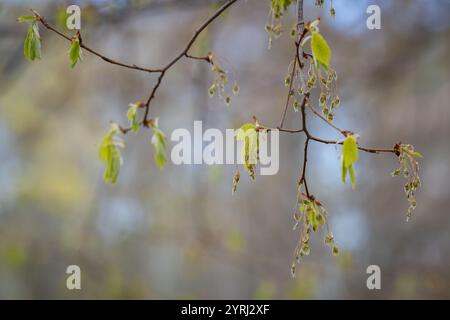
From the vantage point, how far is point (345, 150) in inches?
44.5

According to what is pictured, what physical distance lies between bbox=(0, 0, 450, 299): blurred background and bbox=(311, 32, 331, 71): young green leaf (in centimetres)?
252

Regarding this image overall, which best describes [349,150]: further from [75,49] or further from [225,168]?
[225,168]

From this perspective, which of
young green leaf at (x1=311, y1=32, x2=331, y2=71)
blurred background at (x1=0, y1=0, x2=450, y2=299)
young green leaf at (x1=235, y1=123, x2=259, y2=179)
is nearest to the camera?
young green leaf at (x1=311, y1=32, x2=331, y2=71)

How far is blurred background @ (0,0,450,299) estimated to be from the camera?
4.40m

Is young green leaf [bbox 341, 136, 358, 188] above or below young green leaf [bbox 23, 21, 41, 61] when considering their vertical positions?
below

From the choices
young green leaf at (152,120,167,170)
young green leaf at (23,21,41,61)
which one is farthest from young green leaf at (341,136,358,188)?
young green leaf at (23,21,41,61)

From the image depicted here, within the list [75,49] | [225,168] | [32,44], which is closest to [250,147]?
[75,49]

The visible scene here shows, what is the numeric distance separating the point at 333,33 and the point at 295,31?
11.9 feet

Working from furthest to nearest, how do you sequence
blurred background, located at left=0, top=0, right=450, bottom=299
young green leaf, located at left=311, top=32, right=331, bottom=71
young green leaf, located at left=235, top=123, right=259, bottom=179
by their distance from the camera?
1. blurred background, located at left=0, top=0, right=450, bottom=299
2. young green leaf, located at left=235, top=123, right=259, bottom=179
3. young green leaf, located at left=311, top=32, right=331, bottom=71

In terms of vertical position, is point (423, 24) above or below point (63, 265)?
above

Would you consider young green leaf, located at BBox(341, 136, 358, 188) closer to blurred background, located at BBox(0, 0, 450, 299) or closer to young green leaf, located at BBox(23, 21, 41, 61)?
young green leaf, located at BBox(23, 21, 41, 61)

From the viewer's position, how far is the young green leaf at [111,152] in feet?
3.82

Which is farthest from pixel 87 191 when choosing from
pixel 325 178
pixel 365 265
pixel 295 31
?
pixel 295 31
